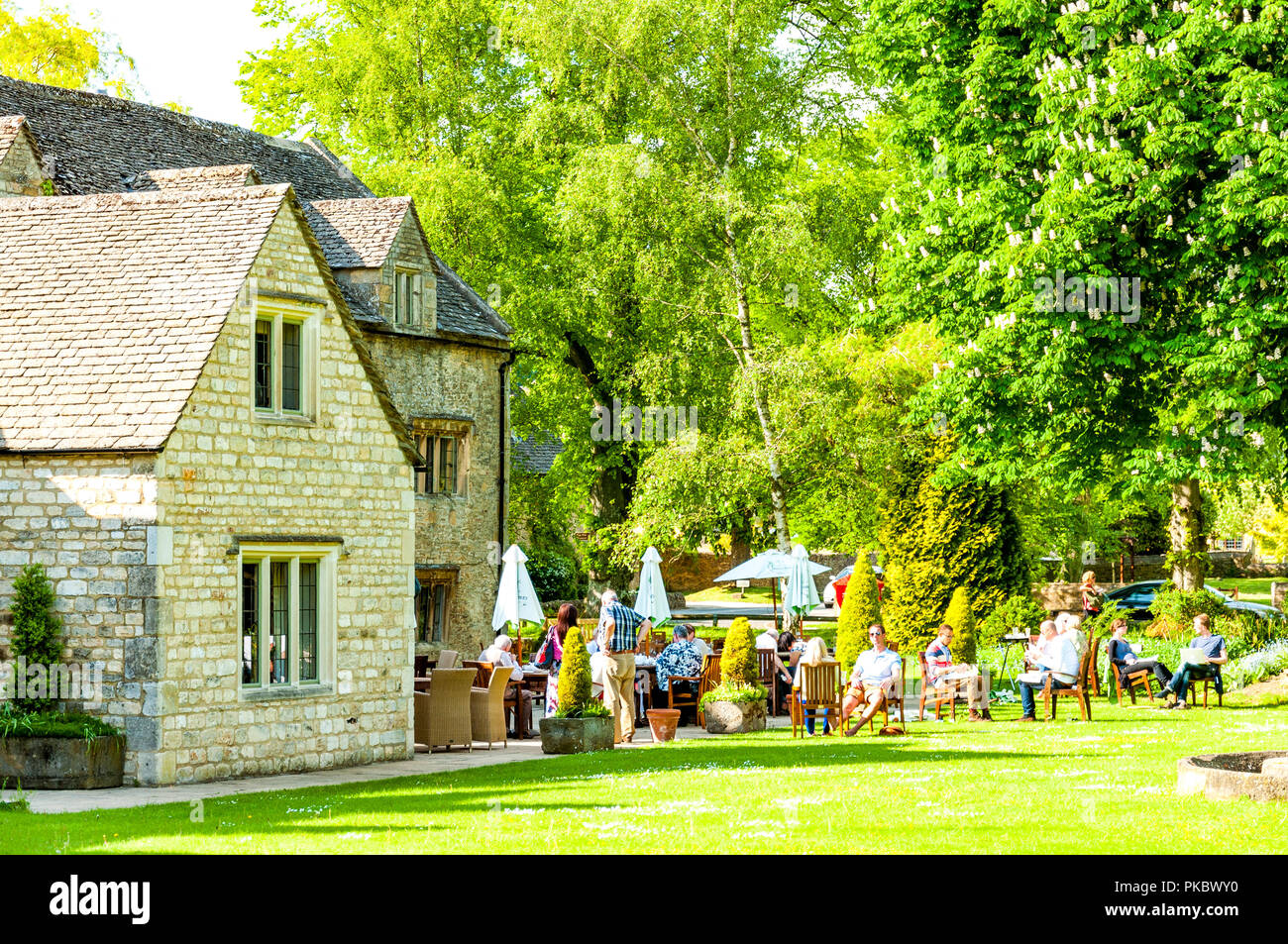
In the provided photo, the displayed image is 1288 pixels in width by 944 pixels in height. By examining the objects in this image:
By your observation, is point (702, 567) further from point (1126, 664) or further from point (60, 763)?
point (60, 763)

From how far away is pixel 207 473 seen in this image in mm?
16844

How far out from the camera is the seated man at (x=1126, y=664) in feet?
83.9

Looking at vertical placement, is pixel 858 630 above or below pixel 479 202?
below

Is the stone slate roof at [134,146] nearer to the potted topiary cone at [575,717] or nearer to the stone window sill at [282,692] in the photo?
the stone window sill at [282,692]

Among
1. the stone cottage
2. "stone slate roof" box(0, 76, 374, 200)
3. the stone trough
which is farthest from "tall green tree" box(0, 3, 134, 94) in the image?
the stone trough

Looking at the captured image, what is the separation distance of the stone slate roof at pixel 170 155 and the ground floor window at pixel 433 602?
15.2 ft

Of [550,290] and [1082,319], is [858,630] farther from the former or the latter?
[550,290]

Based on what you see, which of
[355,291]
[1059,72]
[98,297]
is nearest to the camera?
[98,297]

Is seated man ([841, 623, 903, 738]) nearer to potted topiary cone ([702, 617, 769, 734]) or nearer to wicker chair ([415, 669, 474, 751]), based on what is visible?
potted topiary cone ([702, 617, 769, 734])

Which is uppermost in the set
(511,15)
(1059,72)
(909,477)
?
(511,15)

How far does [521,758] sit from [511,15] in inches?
857

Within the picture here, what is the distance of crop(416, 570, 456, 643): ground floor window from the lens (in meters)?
30.6

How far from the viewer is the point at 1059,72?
26.4 metres
